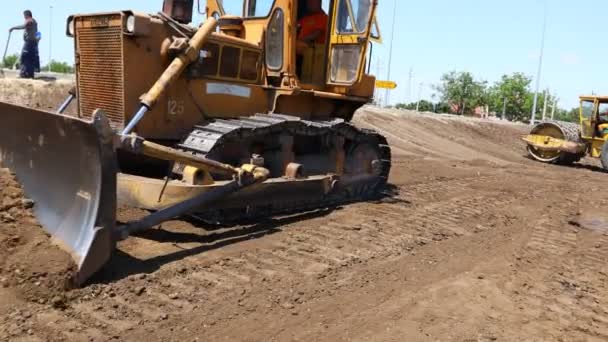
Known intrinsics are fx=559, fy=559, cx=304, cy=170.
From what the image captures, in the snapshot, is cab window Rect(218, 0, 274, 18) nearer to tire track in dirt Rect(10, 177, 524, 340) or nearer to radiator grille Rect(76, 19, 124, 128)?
radiator grille Rect(76, 19, 124, 128)

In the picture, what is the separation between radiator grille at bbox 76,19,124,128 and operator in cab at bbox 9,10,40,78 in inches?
269

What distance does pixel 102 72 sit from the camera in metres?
5.93

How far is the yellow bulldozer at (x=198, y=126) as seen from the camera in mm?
4535

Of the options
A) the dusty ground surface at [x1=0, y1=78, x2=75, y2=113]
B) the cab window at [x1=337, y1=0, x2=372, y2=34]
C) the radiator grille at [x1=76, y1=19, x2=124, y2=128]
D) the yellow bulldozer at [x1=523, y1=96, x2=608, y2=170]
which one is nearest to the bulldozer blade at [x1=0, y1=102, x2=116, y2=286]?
the radiator grille at [x1=76, y1=19, x2=124, y2=128]

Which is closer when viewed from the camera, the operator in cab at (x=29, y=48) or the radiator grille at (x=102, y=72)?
the radiator grille at (x=102, y=72)

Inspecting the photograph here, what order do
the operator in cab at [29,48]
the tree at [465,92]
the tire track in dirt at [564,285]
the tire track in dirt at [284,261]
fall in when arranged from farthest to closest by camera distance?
the tree at [465,92] < the operator in cab at [29,48] < the tire track in dirt at [564,285] < the tire track in dirt at [284,261]

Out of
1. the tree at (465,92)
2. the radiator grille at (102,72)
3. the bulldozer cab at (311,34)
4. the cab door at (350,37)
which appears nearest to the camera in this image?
the radiator grille at (102,72)

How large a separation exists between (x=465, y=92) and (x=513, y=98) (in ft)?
16.7

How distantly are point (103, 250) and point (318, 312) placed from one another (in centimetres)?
167

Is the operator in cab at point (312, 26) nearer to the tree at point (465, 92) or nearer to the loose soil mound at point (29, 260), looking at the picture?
the loose soil mound at point (29, 260)

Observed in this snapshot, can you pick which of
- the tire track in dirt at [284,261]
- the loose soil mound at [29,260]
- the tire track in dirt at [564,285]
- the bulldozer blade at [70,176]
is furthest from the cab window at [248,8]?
the tire track in dirt at [564,285]

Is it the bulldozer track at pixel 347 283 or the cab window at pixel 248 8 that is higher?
the cab window at pixel 248 8

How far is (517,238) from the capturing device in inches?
258

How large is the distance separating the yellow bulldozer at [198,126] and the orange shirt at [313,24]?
4 cm
